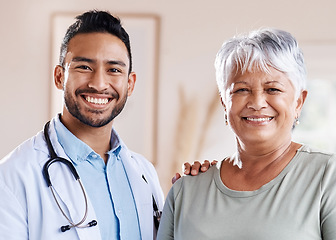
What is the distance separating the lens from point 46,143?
6.19 feet

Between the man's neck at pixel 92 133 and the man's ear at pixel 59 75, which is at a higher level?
the man's ear at pixel 59 75

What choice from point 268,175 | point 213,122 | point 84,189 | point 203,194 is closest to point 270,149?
point 268,175

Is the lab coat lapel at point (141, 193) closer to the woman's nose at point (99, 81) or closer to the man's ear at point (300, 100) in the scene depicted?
the woman's nose at point (99, 81)

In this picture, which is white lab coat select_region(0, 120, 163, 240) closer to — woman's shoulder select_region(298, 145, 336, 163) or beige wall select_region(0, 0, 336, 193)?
woman's shoulder select_region(298, 145, 336, 163)

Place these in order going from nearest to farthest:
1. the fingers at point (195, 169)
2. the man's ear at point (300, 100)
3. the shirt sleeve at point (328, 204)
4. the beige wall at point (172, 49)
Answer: the shirt sleeve at point (328, 204) → the man's ear at point (300, 100) → the fingers at point (195, 169) → the beige wall at point (172, 49)

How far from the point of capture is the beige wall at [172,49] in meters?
4.07

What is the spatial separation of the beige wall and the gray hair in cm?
248

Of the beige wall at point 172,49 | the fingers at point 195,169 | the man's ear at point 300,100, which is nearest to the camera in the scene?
the man's ear at point 300,100

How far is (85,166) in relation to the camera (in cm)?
194

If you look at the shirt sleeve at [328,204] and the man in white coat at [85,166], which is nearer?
the shirt sleeve at [328,204]

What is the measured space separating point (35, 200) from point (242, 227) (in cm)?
69

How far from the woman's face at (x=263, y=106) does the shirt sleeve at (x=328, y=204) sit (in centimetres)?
19

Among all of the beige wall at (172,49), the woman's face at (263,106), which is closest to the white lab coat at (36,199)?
the woman's face at (263,106)

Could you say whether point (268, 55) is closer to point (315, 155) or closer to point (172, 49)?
point (315, 155)
